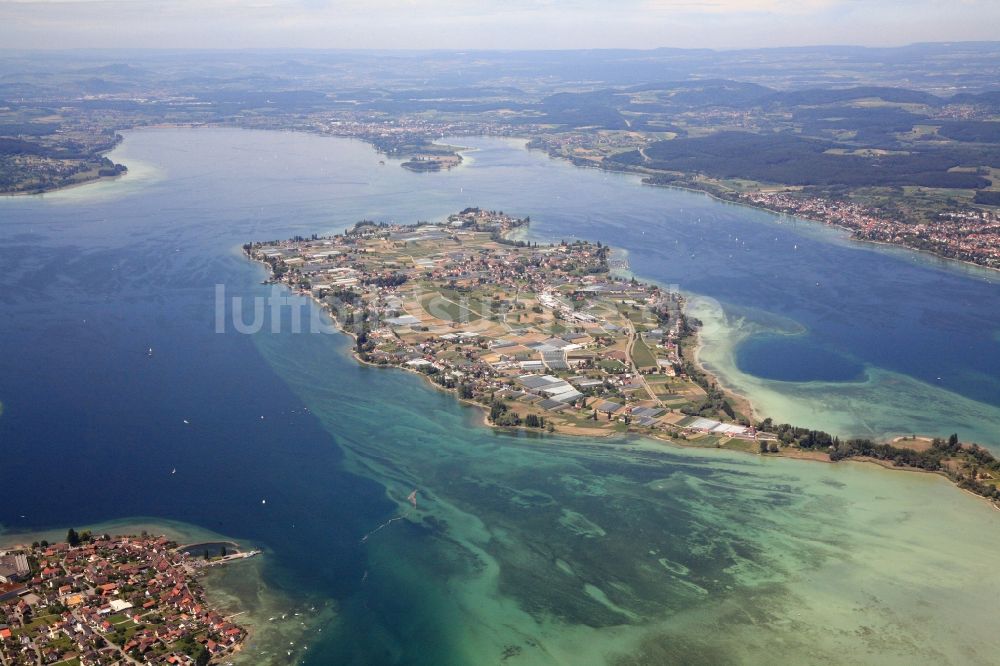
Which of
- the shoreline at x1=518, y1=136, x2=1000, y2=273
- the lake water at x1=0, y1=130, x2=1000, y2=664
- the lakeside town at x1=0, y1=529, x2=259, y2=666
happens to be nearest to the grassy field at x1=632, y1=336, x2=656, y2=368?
the lake water at x1=0, y1=130, x2=1000, y2=664

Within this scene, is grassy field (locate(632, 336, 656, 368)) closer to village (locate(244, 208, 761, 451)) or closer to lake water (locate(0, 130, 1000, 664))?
village (locate(244, 208, 761, 451))

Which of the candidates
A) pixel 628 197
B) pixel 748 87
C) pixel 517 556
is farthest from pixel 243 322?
pixel 748 87

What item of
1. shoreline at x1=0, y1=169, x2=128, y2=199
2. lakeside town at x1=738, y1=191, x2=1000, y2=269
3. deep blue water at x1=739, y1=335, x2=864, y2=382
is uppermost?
lakeside town at x1=738, y1=191, x2=1000, y2=269

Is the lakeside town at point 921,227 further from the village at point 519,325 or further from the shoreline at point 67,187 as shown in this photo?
the shoreline at point 67,187

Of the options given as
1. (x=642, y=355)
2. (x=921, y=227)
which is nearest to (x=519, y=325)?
(x=642, y=355)

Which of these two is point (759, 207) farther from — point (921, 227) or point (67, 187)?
point (67, 187)

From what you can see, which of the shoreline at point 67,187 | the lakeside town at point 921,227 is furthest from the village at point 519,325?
the shoreline at point 67,187
